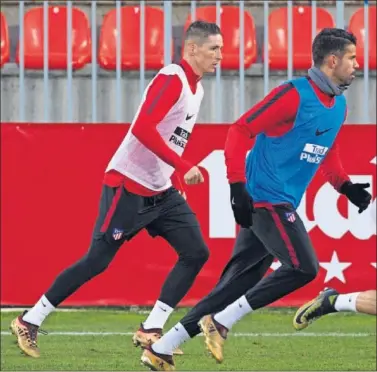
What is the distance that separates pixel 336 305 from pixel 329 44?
1360 mm

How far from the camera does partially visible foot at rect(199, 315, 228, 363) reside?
7.28 m

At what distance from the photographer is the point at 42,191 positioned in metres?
11.7

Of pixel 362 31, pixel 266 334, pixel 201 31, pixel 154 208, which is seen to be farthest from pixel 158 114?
pixel 362 31

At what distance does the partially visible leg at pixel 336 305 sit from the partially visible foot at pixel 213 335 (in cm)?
41

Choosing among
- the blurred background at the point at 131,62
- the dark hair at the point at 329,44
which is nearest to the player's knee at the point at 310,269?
the dark hair at the point at 329,44

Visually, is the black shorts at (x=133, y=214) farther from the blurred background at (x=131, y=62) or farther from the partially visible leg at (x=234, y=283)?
the blurred background at (x=131, y=62)

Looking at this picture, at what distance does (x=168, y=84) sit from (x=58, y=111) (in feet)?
15.1

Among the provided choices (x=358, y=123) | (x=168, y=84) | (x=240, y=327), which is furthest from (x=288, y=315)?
(x=168, y=84)

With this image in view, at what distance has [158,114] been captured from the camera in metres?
7.69

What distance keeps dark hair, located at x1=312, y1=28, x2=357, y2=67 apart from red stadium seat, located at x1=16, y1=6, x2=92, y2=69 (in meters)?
4.95

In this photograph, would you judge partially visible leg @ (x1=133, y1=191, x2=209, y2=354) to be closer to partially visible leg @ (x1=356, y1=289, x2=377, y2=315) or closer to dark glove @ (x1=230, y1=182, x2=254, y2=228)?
dark glove @ (x1=230, y1=182, x2=254, y2=228)

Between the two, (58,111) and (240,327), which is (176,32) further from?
(240,327)

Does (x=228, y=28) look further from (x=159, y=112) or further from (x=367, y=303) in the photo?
(x=367, y=303)

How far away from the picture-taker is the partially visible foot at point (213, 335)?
7.28m
